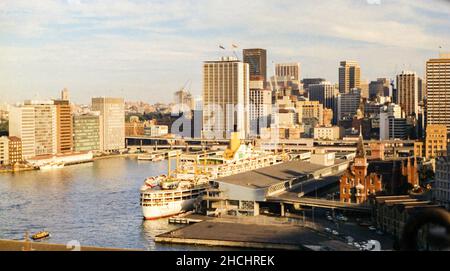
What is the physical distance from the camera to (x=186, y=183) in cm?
636

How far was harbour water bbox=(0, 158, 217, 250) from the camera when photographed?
4617 mm

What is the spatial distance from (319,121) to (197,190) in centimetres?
1440

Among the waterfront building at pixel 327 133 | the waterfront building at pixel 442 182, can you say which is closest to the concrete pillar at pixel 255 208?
the waterfront building at pixel 442 182

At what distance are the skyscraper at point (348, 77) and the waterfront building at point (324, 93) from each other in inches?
15.4

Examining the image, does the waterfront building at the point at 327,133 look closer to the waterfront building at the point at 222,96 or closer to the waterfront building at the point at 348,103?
the waterfront building at the point at 222,96

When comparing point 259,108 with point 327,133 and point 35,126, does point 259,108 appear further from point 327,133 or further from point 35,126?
point 35,126

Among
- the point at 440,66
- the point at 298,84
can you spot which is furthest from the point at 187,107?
the point at 440,66

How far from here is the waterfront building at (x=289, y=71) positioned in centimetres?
2706

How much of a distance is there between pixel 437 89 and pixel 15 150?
30.1 feet

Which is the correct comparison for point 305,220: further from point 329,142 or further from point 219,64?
point 219,64

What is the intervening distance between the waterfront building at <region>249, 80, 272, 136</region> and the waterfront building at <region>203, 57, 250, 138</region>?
791mm

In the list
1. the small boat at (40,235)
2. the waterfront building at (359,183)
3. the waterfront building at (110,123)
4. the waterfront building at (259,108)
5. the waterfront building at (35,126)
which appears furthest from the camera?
the waterfront building at (259,108)

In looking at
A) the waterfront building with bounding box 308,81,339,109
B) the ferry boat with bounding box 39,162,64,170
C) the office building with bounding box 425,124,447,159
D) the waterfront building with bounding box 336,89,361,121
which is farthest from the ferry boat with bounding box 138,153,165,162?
the waterfront building with bounding box 308,81,339,109

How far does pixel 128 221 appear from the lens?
541cm
